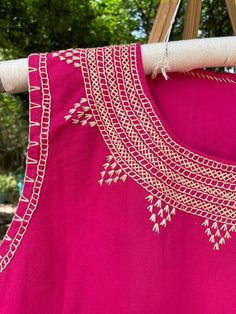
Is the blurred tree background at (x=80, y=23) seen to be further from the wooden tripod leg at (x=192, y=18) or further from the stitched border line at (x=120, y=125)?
the stitched border line at (x=120, y=125)

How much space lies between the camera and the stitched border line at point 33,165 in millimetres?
473

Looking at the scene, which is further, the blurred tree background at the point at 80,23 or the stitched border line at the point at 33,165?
the blurred tree background at the point at 80,23

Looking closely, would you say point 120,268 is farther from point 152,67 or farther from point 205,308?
point 152,67

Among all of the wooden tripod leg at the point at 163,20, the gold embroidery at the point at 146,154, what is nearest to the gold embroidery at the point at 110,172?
the gold embroidery at the point at 146,154

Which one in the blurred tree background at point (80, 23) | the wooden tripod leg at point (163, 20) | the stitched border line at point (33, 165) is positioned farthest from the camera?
the blurred tree background at point (80, 23)

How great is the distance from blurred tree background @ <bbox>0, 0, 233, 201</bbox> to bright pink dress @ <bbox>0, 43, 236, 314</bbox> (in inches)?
74.8

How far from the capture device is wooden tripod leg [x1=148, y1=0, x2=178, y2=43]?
1.89 feet

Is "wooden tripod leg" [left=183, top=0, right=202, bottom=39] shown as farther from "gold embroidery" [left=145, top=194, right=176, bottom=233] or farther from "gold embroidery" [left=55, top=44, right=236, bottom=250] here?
"gold embroidery" [left=145, top=194, right=176, bottom=233]

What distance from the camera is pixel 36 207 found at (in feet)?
1.57

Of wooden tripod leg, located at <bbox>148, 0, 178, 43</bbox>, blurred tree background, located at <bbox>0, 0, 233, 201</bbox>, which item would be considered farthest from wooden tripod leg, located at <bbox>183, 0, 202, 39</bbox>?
blurred tree background, located at <bbox>0, 0, 233, 201</bbox>

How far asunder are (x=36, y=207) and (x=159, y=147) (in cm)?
17

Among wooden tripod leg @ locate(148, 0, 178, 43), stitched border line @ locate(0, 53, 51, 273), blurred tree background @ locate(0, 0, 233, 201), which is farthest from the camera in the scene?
blurred tree background @ locate(0, 0, 233, 201)

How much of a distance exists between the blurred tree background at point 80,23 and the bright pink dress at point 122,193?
74.8 inches

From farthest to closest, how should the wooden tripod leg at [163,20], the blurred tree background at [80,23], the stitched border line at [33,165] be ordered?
the blurred tree background at [80,23] < the wooden tripod leg at [163,20] < the stitched border line at [33,165]
